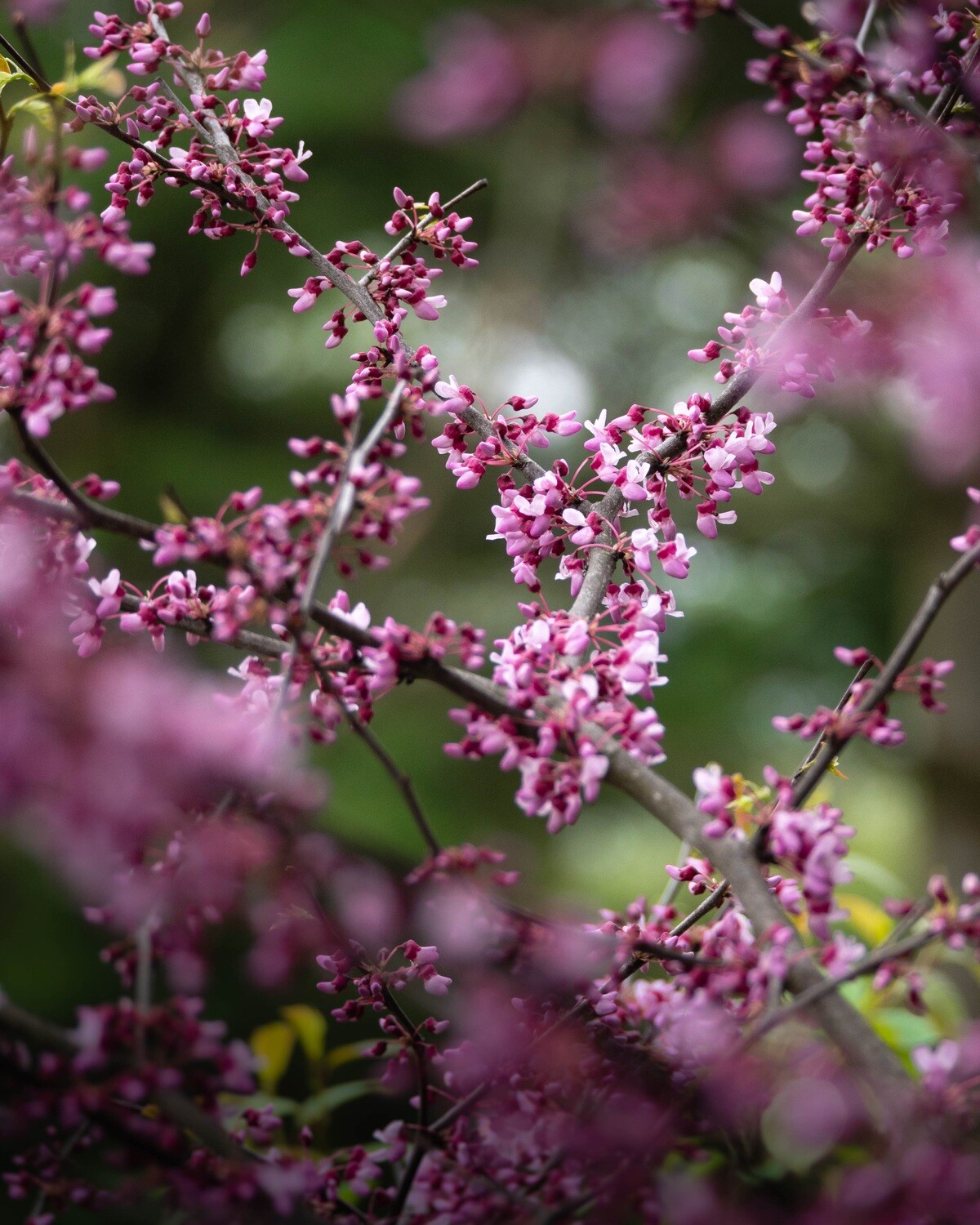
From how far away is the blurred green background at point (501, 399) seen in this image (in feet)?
10.1

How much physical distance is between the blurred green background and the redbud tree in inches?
83.5

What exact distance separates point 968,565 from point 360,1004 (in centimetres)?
39

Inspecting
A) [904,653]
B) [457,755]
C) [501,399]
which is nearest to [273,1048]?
[457,755]

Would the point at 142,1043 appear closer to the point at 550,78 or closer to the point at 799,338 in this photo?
the point at 799,338

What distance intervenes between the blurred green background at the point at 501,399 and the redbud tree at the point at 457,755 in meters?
2.12

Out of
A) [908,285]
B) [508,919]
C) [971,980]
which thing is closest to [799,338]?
[908,285]

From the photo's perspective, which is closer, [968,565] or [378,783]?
[968,565]

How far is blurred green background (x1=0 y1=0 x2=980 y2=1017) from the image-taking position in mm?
3066

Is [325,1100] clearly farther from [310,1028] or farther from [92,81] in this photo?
[92,81]

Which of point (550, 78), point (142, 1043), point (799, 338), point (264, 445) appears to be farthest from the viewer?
point (264, 445)

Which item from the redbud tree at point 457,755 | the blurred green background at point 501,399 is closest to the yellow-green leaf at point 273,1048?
the redbud tree at point 457,755

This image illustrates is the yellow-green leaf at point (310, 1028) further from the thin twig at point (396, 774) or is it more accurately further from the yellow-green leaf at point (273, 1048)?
the thin twig at point (396, 774)

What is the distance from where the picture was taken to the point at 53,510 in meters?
0.50

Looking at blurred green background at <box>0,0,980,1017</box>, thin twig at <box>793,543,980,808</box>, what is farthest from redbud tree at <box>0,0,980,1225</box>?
blurred green background at <box>0,0,980,1017</box>
